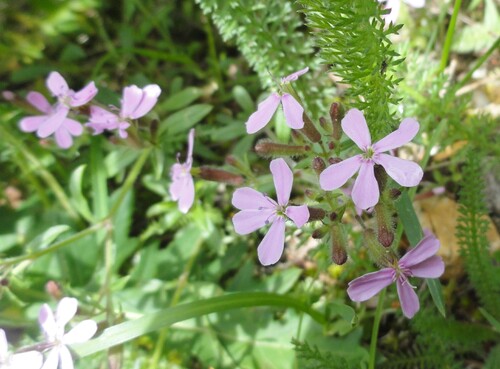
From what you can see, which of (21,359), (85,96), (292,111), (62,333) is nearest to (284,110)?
(292,111)

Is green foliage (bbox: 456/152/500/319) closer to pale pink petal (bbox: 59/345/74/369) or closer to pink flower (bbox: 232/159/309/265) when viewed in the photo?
pink flower (bbox: 232/159/309/265)

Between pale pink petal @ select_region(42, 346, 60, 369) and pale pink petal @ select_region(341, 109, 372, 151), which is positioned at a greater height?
pale pink petal @ select_region(341, 109, 372, 151)

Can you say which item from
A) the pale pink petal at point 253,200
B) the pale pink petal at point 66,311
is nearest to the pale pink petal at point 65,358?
the pale pink petal at point 66,311

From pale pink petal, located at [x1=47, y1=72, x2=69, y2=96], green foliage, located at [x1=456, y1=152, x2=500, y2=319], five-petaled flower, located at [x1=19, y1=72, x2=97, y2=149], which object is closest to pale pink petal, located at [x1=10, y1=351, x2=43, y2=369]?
five-petaled flower, located at [x1=19, y1=72, x2=97, y2=149]

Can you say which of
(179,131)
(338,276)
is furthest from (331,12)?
(338,276)

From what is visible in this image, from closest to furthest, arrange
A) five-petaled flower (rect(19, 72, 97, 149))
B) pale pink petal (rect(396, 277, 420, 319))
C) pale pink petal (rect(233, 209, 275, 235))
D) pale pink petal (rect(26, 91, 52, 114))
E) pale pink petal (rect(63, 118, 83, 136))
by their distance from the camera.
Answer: pale pink petal (rect(396, 277, 420, 319))
pale pink petal (rect(233, 209, 275, 235))
five-petaled flower (rect(19, 72, 97, 149))
pale pink petal (rect(63, 118, 83, 136))
pale pink petal (rect(26, 91, 52, 114))

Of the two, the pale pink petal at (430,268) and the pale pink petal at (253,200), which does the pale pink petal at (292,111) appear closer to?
the pale pink petal at (253,200)

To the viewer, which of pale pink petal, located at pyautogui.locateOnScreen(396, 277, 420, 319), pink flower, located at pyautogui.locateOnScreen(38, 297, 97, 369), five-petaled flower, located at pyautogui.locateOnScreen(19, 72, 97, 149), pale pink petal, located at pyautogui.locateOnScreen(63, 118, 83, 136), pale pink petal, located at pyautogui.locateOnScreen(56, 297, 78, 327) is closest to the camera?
pale pink petal, located at pyautogui.locateOnScreen(396, 277, 420, 319)
